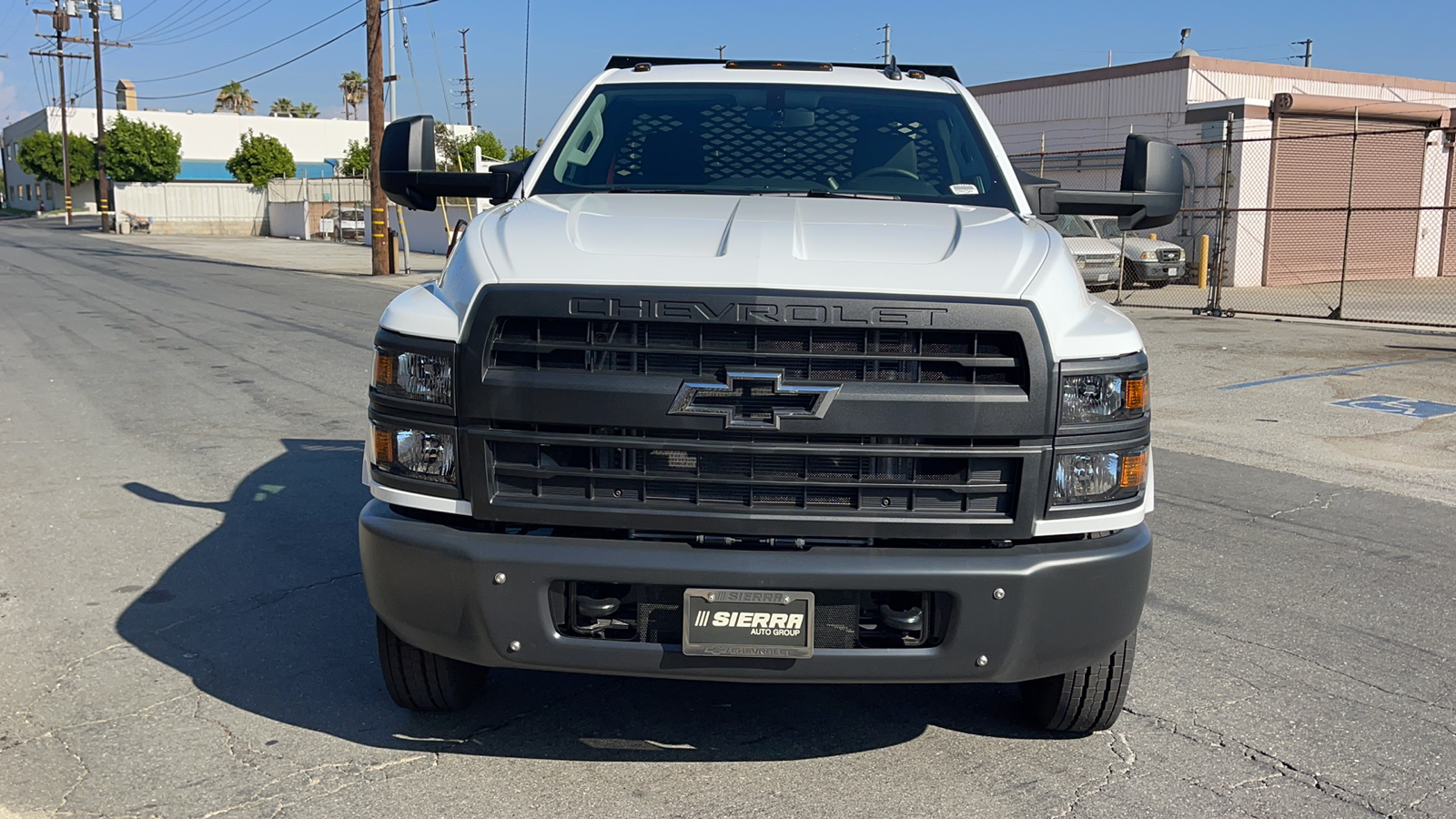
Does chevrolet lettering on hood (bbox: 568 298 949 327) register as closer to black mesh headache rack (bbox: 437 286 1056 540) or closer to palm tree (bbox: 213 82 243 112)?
black mesh headache rack (bbox: 437 286 1056 540)

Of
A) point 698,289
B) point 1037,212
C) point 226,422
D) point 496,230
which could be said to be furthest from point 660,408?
point 226,422

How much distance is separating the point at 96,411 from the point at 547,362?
7.33 m

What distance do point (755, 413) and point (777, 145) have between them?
1.86m

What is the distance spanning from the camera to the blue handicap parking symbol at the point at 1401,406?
31.5 feet

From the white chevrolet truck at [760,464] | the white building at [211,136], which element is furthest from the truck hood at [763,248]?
the white building at [211,136]

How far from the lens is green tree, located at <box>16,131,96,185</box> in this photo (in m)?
80.7

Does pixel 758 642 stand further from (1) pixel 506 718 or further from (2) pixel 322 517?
(2) pixel 322 517

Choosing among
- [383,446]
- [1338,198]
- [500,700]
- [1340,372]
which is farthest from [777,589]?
[1338,198]

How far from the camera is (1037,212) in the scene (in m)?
4.32

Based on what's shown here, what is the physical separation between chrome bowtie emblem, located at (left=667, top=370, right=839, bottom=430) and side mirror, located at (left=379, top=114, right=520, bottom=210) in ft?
5.59

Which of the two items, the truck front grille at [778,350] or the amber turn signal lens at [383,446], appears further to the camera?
the amber turn signal lens at [383,446]

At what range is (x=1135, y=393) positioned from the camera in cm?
311

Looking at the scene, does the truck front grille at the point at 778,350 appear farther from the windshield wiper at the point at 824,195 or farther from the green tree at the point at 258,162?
the green tree at the point at 258,162

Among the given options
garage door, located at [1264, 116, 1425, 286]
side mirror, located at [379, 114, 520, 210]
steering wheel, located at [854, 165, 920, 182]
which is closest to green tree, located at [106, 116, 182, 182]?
garage door, located at [1264, 116, 1425, 286]
